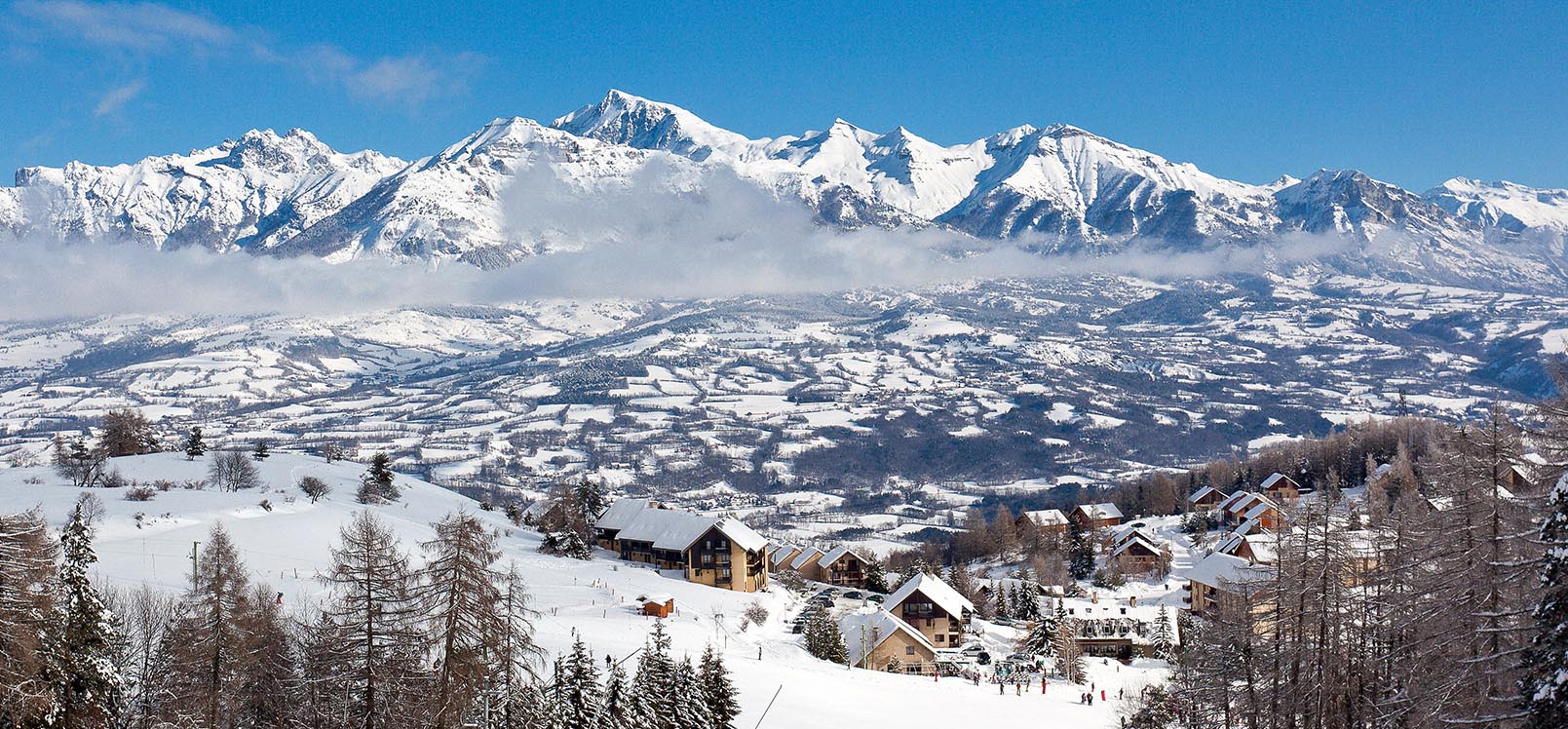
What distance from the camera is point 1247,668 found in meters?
28.2

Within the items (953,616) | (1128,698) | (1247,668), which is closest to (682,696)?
(1247,668)

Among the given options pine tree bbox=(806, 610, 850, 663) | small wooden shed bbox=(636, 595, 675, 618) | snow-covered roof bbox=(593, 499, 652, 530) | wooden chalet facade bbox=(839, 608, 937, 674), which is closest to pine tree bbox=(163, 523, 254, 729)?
small wooden shed bbox=(636, 595, 675, 618)

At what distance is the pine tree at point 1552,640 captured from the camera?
13.2m

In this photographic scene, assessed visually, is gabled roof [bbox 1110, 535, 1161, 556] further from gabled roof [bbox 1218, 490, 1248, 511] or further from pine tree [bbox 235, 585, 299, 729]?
pine tree [bbox 235, 585, 299, 729]

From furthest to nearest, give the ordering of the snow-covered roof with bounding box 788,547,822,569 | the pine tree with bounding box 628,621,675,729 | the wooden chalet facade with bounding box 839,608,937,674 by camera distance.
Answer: the snow-covered roof with bounding box 788,547,822,569 < the wooden chalet facade with bounding box 839,608,937,674 < the pine tree with bounding box 628,621,675,729

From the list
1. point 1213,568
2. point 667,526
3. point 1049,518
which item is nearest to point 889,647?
point 667,526

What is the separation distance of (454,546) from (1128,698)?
36.1 metres

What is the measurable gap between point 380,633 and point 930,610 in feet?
Answer: 159

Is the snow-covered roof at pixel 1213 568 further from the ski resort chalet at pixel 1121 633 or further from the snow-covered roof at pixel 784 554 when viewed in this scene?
the snow-covered roof at pixel 784 554

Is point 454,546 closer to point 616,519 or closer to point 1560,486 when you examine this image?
point 1560,486

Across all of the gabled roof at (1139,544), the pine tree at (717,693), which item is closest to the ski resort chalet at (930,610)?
the gabled roof at (1139,544)

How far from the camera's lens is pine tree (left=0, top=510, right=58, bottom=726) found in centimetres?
1933

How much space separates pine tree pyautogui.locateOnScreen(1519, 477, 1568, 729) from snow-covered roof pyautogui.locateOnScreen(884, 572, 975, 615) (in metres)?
51.7

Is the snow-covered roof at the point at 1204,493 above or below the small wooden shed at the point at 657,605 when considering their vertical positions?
below
